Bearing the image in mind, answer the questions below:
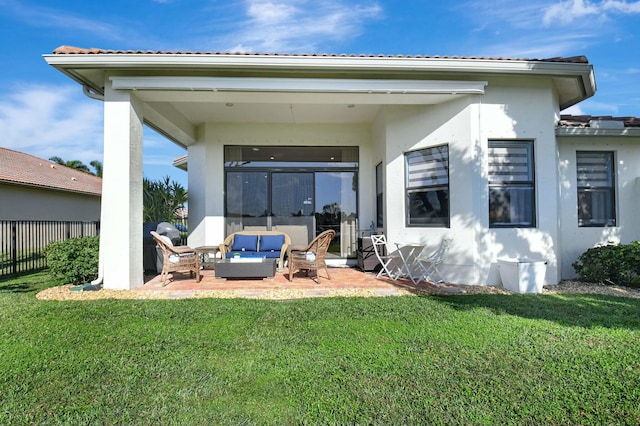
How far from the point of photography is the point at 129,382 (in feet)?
8.20

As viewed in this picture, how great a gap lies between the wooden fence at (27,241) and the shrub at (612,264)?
11.8m

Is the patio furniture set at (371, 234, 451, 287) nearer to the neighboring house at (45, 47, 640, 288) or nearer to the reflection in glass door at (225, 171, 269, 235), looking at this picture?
the neighboring house at (45, 47, 640, 288)

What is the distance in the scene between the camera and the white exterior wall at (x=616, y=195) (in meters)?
6.59

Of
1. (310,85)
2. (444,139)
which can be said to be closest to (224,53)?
(310,85)

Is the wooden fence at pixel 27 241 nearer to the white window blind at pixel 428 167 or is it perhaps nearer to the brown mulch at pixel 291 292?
the brown mulch at pixel 291 292

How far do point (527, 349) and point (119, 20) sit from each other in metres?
11.7

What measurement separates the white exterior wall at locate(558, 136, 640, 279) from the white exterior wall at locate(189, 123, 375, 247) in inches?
172

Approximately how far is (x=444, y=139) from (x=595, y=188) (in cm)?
353

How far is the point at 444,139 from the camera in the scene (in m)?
6.34

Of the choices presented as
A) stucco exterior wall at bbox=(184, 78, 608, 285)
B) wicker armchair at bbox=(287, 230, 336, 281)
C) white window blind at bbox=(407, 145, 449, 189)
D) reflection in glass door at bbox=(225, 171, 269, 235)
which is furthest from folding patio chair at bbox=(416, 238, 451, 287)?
reflection in glass door at bbox=(225, 171, 269, 235)

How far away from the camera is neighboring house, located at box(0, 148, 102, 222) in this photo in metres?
14.4

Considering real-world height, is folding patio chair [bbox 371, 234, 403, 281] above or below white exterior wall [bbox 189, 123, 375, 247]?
below

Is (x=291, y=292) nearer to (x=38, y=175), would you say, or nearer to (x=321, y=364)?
(x=321, y=364)

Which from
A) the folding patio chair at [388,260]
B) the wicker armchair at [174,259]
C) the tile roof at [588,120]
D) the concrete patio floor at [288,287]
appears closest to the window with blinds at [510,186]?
the tile roof at [588,120]
